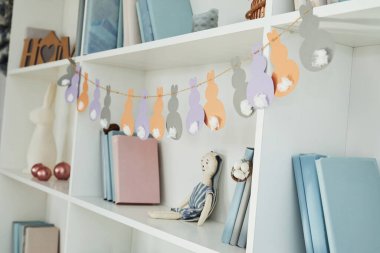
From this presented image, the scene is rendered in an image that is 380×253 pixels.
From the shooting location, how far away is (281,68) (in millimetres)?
858

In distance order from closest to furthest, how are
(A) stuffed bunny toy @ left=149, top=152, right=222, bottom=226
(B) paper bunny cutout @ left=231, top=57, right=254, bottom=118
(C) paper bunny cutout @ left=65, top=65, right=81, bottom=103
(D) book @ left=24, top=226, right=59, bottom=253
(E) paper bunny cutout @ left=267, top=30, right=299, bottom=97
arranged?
1. (E) paper bunny cutout @ left=267, top=30, right=299, bottom=97
2. (B) paper bunny cutout @ left=231, top=57, right=254, bottom=118
3. (A) stuffed bunny toy @ left=149, top=152, right=222, bottom=226
4. (C) paper bunny cutout @ left=65, top=65, right=81, bottom=103
5. (D) book @ left=24, top=226, right=59, bottom=253

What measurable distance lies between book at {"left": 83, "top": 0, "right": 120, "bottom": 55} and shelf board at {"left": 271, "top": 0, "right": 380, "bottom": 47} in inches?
30.8

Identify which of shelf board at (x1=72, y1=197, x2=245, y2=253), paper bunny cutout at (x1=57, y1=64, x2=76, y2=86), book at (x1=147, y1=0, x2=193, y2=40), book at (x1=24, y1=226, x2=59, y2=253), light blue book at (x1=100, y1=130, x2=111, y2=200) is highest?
book at (x1=147, y1=0, x2=193, y2=40)

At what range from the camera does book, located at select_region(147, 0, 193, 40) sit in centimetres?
132

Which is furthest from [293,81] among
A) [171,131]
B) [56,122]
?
[56,122]

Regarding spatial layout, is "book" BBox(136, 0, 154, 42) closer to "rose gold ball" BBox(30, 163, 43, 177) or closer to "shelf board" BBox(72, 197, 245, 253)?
"shelf board" BBox(72, 197, 245, 253)

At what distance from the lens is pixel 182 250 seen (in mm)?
1440

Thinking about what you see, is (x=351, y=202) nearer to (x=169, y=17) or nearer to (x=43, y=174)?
(x=169, y=17)

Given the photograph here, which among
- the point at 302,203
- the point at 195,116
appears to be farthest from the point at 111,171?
the point at 302,203

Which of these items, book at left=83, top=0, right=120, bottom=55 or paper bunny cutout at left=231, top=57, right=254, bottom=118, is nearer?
paper bunny cutout at left=231, top=57, right=254, bottom=118

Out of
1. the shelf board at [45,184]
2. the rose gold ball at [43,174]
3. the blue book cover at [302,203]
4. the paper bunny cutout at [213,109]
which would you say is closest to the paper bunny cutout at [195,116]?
the paper bunny cutout at [213,109]

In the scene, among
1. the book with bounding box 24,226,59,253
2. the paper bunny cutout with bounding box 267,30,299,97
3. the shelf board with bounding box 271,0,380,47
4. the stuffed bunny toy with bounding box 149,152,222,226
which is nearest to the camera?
the shelf board with bounding box 271,0,380,47

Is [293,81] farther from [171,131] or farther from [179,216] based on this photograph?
[179,216]

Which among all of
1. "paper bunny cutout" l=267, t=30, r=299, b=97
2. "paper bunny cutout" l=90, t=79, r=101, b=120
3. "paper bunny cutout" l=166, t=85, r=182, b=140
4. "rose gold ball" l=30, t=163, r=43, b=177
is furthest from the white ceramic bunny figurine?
"paper bunny cutout" l=267, t=30, r=299, b=97
